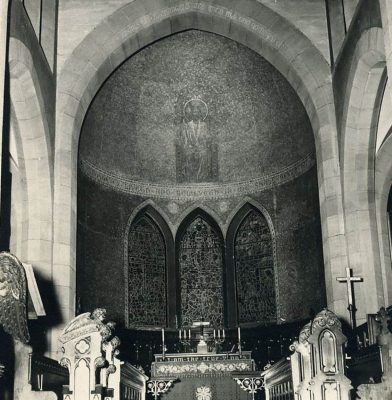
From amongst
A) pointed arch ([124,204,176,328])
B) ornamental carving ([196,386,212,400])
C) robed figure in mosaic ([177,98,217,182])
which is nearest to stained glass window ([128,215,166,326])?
pointed arch ([124,204,176,328])

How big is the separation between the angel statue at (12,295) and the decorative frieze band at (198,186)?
357 inches

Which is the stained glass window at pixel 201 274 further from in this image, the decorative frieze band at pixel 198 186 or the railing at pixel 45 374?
the railing at pixel 45 374

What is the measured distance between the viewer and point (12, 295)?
6.75 m

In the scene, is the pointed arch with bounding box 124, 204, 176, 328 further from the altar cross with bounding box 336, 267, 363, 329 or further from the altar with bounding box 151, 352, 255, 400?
the altar cross with bounding box 336, 267, 363, 329

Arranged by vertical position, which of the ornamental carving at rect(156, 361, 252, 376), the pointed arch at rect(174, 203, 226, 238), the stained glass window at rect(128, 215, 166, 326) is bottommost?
the ornamental carving at rect(156, 361, 252, 376)

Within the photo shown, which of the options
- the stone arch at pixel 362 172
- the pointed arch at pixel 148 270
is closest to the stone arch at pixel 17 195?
the pointed arch at pixel 148 270

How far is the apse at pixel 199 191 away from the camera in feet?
53.3

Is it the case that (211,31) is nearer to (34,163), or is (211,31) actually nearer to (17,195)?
(34,163)

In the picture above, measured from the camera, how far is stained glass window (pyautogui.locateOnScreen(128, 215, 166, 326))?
1711 cm

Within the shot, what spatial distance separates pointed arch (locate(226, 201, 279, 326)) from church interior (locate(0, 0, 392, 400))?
0.15 ft

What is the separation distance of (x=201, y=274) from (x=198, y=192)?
6.54 feet

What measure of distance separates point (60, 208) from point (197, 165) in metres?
5.55

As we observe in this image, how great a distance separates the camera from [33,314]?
8422mm

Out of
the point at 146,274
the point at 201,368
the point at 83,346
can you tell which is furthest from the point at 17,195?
the point at 83,346
